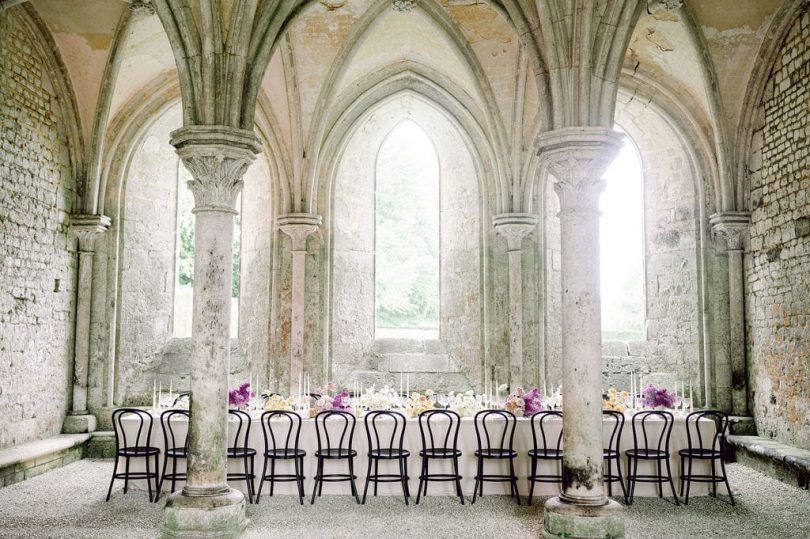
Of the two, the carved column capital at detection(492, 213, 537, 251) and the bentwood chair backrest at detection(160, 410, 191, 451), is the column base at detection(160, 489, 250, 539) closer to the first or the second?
the bentwood chair backrest at detection(160, 410, 191, 451)

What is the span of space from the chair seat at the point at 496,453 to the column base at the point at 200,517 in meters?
2.42

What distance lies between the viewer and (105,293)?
10516 millimetres

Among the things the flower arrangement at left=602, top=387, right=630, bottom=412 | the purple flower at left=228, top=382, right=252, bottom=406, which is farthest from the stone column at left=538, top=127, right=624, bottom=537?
the purple flower at left=228, top=382, right=252, bottom=406

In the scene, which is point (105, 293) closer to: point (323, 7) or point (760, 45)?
point (323, 7)

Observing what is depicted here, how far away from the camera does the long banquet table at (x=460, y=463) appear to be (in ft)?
24.2

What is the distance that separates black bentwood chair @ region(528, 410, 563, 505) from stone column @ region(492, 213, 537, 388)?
357cm

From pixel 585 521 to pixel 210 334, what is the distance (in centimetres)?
324

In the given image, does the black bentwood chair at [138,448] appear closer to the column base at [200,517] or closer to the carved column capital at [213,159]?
the column base at [200,517]

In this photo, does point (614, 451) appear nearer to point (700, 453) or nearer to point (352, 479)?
point (700, 453)

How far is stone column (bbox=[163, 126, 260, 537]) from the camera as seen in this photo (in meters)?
5.71

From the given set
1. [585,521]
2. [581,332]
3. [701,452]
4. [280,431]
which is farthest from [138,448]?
[701,452]

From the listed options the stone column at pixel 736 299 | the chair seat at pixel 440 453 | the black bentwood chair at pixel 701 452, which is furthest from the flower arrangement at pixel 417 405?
the stone column at pixel 736 299

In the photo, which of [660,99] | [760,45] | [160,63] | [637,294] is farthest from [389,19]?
[637,294]

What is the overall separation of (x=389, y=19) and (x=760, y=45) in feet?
15.9
